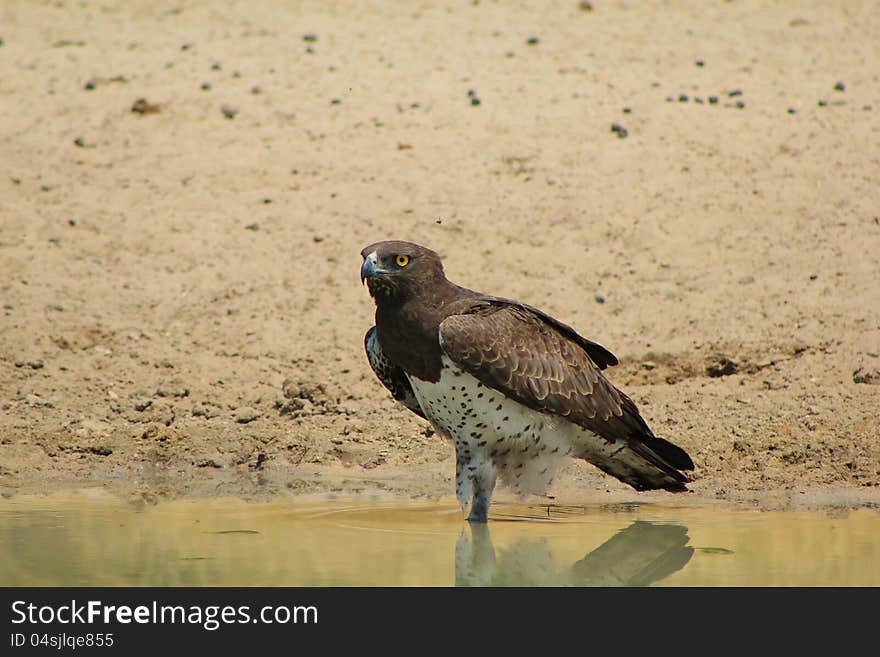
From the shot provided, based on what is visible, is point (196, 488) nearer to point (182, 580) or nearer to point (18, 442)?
point (18, 442)

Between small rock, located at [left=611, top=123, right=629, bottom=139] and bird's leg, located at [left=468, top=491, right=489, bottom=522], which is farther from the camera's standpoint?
small rock, located at [left=611, top=123, right=629, bottom=139]

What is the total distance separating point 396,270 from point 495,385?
78 cm

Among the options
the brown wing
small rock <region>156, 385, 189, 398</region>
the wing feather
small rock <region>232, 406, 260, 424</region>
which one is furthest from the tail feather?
small rock <region>156, 385, 189, 398</region>

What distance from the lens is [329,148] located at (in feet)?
40.7

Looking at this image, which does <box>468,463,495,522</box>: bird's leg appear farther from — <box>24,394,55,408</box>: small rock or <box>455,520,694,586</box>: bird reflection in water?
<box>24,394,55,408</box>: small rock

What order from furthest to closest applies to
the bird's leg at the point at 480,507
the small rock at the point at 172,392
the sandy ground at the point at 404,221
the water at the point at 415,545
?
the small rock at the point at 172,392, the sandy ground at the point at 404,221, the bird's leg at the point at 480,507, the water at the point at 415,545

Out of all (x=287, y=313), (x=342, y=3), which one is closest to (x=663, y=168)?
(x=287, y=313)

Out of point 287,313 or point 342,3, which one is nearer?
point 287,313

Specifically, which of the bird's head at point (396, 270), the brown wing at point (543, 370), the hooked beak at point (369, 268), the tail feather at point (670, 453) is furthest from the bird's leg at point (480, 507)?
the hooked beak at point (369, 268)

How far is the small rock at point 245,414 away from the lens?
Answer: 8922 millimetres

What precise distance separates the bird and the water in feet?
0.91

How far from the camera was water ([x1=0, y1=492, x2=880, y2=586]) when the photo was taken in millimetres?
5617

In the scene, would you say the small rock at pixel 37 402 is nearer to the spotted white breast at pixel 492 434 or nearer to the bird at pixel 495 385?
the bird at pixel 495 385

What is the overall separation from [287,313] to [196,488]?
8.02 feet
